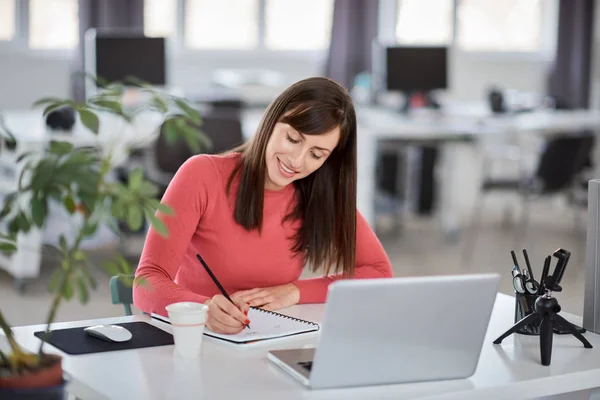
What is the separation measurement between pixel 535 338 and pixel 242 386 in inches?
24.0

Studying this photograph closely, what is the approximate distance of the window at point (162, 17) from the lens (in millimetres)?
6523

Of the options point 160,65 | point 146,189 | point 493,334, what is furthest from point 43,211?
point 160,65

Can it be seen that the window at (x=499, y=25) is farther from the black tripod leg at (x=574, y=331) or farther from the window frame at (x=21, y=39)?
the black tripod leg at (x=574, y=331)

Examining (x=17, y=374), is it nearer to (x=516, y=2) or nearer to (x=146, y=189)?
(x=146, y=189)

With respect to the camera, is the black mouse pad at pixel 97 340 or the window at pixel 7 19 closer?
the black mouse pad at pixel 97 340

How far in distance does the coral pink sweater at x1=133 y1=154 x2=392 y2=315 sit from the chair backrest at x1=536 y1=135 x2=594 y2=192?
3.25 m

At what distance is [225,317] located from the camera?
1674 millimetres

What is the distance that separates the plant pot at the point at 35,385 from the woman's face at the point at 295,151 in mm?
908

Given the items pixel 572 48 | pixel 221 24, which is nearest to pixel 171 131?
pixel 221 24

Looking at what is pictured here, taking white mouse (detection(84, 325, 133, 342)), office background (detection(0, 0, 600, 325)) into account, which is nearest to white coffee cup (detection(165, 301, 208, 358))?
white mouse (detection(84, 325, 133, 342))

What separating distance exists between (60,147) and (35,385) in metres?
0.31

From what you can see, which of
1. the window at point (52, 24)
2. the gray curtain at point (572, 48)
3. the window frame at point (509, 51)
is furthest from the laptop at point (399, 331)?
the gray curtain at point (572, 48)

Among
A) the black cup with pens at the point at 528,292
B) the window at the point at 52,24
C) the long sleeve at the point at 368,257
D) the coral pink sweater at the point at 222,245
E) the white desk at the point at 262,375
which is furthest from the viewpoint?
the window at the point at 52,24

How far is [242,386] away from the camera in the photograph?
4.57ft
